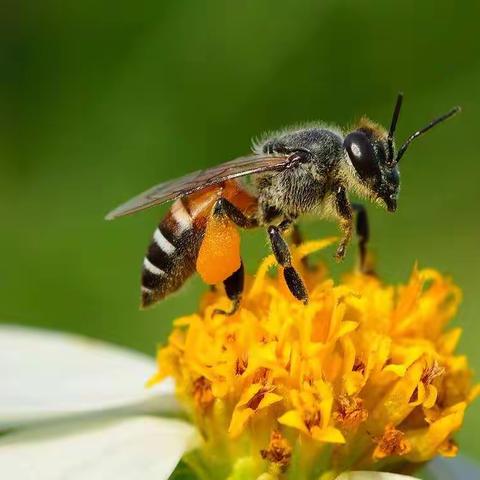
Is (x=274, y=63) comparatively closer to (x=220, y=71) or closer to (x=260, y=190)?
(x=220, y=71)

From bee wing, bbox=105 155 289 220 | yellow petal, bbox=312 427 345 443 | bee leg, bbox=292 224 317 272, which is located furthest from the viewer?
bee leg, bbox=292 224 317 272

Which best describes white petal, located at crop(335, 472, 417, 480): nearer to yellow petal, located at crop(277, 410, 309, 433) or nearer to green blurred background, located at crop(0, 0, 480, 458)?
yellow petal, located at crop(277, 410, 309, 433)

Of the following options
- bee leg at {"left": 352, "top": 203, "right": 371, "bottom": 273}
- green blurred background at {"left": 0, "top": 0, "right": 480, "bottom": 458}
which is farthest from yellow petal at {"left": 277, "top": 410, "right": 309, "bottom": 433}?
green blurred background at {"left": 0, "top": 0, "right": 480, "bottom": 458}

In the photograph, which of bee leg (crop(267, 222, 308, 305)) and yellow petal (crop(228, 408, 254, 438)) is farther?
bee leg (crop(267, 222, 308, 305))

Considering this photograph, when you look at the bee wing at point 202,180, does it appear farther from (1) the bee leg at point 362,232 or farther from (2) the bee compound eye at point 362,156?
(1) the bee leg at point 362,232

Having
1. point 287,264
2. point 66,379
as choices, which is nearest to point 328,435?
point 287,264

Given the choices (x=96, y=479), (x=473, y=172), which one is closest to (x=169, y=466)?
(x=96, y=479)
